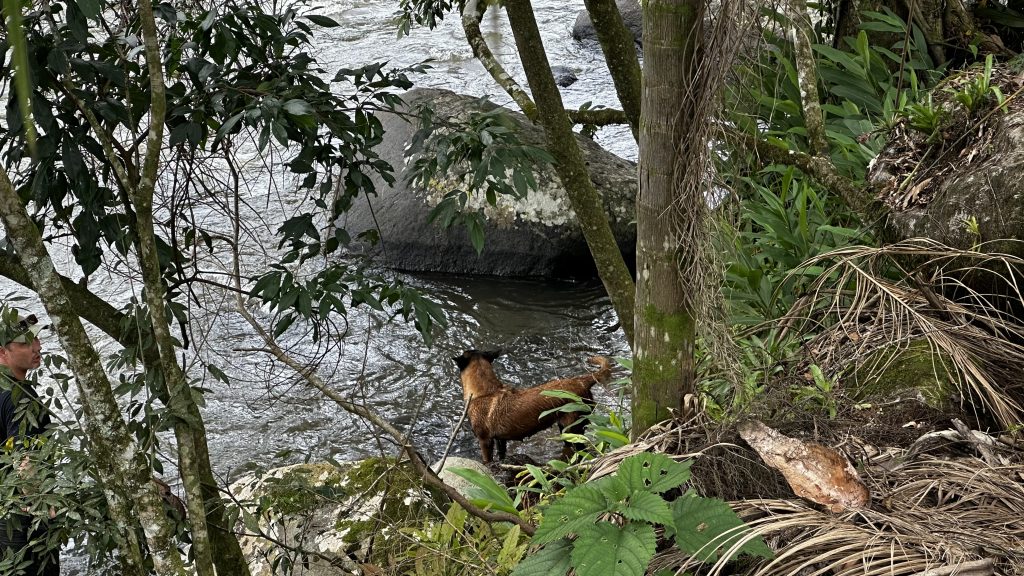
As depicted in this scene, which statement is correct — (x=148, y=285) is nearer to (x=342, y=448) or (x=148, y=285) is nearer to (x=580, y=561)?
(x=580, y=561)

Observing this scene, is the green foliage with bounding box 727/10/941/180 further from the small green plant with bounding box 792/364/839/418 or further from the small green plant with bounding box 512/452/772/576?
the small green plant with bounding box 512/452/772/576

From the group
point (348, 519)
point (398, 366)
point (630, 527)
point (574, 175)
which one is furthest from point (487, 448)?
point (630, 527)

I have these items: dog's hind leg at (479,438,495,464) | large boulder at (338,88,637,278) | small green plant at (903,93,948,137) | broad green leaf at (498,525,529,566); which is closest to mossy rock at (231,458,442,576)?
broad green leaf at (498,525,529,566)

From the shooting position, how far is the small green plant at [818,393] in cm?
244

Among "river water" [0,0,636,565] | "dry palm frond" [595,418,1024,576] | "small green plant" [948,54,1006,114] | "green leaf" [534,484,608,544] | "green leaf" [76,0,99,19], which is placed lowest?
"river water" [0,0,636,565]

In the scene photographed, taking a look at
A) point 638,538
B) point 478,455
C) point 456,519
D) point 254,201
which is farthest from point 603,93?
point 638,538

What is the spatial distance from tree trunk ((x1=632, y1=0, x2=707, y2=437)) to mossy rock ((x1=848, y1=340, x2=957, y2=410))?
0.66m

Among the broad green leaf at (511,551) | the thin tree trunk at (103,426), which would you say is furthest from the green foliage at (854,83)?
the thin tree trunk at (103,426)

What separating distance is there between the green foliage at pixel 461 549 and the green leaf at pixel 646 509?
2.13ft

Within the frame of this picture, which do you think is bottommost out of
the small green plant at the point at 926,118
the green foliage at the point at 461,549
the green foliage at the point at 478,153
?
the green foliage at the point at 461,549

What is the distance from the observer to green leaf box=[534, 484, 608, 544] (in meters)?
1.81

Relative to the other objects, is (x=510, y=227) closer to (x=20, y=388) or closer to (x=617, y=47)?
(x=617, y=47)

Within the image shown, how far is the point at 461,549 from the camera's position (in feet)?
9.03

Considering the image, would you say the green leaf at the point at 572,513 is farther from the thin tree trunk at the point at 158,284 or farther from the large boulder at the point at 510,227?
the large boulder at the point at 510,227
